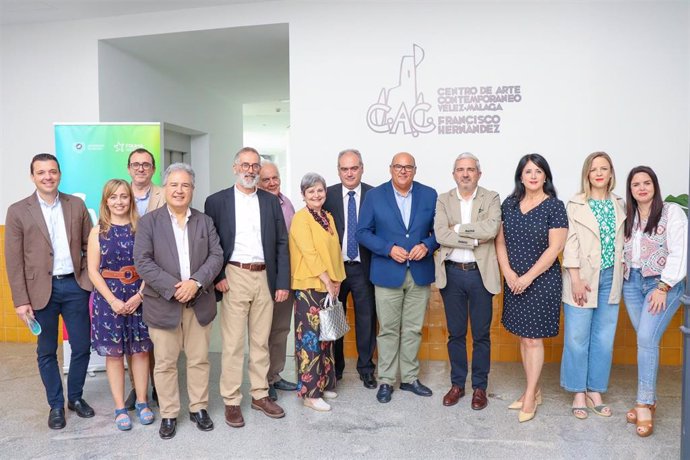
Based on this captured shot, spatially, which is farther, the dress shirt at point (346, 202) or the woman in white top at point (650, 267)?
the dress shirt at point (346, 202)

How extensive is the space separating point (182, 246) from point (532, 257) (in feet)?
6.72

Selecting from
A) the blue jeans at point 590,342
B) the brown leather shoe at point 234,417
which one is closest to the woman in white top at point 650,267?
the blue jeans at point 590,342

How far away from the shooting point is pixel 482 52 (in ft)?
14.9

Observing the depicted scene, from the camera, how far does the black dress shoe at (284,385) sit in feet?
13.0

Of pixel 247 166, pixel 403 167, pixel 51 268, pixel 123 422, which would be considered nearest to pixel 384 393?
pixel 403 167

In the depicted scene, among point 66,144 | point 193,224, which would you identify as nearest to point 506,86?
point 193,224

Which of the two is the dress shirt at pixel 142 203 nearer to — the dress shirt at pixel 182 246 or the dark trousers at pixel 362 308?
the dress shirt at pixel 182 246

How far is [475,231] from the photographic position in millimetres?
3363

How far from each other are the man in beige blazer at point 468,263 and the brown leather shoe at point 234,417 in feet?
4.32

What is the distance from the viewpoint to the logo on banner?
4.54 meters

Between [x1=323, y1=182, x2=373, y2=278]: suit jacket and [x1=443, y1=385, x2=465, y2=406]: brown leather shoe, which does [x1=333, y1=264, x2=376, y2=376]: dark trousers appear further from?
[x1=443, y1=385, x2=465, y2=406]: brown leather shoe

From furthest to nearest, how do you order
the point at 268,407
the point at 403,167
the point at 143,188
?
the point at 143,188 < the point at 403,167 < the point at 268,407

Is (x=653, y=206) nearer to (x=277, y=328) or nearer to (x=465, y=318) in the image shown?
(x=465, y=318)

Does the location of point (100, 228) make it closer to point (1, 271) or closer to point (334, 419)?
point (334, 419)
